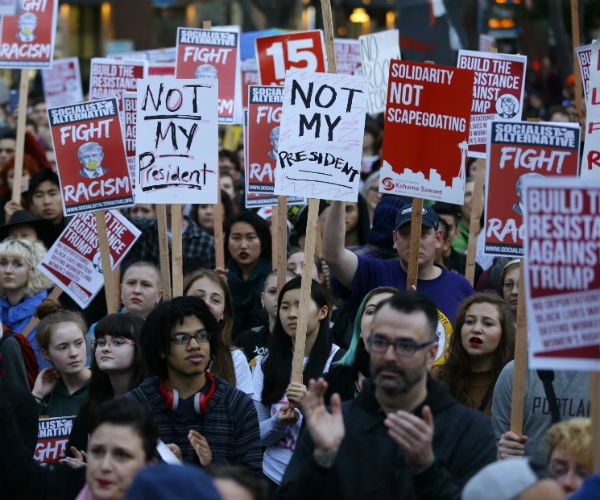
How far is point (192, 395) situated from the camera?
22.1 ft

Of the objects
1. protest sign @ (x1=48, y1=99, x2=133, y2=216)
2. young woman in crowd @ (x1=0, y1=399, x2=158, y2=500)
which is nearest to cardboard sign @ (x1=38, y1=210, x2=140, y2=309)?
protest sign @ (x1=48, y1=99, x2=133, y2=216)

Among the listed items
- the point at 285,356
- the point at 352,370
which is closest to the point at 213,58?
the point at 285,356

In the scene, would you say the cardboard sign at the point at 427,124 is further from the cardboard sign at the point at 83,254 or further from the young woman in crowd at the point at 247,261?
the cardboard sign at the point at 83,254

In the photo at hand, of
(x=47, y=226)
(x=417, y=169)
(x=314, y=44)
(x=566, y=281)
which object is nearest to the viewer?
(x=566, y=281)

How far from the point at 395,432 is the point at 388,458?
24cm

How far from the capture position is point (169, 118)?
936 cm

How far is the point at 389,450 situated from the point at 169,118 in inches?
177

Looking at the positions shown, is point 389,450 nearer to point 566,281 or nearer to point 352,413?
point 352,413

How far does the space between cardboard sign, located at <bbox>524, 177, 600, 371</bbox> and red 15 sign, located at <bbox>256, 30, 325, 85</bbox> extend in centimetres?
702

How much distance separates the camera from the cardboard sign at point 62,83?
17.5m

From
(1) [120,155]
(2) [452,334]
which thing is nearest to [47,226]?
(1) [120,155]

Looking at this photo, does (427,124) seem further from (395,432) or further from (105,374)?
(395,432)

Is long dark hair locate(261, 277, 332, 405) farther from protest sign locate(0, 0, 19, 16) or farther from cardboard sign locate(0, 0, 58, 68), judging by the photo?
cardboard sign locate(0, 0, 58, 68)

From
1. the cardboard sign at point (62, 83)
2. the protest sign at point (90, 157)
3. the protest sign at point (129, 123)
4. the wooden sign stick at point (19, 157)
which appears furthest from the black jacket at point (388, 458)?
the cardboard sign at point (62, 83)
